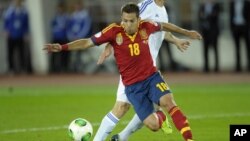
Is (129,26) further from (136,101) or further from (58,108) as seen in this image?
(58,108)

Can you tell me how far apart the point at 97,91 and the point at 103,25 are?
6.92 metres

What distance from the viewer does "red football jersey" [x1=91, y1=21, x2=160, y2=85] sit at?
11414mm

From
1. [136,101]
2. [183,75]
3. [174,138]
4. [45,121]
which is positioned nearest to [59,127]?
[45,121]

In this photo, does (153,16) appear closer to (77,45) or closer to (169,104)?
(77,45)

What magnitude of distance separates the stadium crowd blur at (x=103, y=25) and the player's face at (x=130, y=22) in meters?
14.9

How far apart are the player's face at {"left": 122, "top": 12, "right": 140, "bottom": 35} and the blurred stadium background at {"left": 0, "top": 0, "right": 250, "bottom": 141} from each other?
2345 millimetres

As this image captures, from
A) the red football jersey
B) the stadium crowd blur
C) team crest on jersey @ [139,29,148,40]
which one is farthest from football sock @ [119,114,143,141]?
the stadium crowd blur

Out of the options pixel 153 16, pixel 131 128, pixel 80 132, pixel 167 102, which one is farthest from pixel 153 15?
pixel 80 132

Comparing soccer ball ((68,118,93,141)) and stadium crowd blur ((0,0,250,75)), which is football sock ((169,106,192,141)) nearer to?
soccer ball ((68,118,93,141))

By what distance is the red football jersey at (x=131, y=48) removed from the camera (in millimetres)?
11414

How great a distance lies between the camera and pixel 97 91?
2241cm

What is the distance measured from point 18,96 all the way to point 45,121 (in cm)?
558

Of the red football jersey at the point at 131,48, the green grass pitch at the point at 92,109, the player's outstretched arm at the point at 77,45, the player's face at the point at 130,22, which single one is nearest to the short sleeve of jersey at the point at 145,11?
the red football jersey at the point at 131,48

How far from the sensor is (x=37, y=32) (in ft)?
93.1
